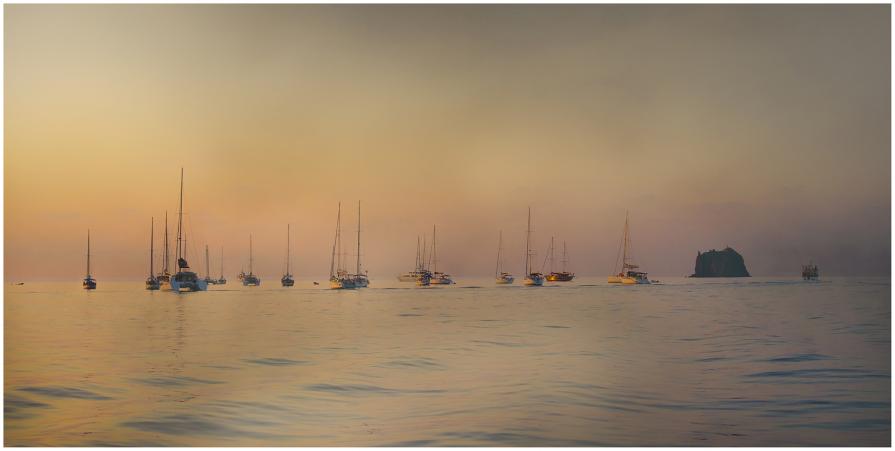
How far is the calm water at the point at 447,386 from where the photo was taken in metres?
6.58

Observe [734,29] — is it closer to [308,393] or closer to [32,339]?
[308,393]

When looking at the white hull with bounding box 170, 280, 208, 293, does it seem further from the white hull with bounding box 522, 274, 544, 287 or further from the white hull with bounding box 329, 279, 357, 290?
the white hull with bounding box 522, 274, 544, 287

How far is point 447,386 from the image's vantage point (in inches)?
361

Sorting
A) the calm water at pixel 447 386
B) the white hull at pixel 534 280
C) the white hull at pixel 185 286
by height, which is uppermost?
the calm water at pixel 447 386

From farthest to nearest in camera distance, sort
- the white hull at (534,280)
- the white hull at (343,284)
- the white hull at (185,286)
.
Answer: the white hull at (534,280), the white hull at (343,284), the white hull at (185,286)

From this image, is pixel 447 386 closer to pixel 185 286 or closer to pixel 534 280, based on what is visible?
pixel 185 286

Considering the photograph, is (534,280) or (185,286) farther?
(534,280)

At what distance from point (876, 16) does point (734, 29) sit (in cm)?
222

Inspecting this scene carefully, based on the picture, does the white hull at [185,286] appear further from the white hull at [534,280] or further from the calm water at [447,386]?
the white hull at [534,280]

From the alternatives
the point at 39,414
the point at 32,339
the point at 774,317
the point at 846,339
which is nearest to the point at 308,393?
the point at 39,414

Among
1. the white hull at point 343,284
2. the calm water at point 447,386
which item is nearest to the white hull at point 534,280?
the white hull at point 343,284

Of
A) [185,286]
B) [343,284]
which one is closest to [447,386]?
[185,286]

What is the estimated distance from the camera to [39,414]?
23.8 feet

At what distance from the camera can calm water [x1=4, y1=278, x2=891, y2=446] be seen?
658 centimetres
